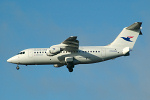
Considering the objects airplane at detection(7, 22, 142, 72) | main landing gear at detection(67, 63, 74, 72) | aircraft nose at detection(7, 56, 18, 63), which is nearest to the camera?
airplane at detection(7, 22, 142, 72)

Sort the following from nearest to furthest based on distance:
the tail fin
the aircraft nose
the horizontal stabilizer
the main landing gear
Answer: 1. the horizontal stabilizer
2. the main landing gear
3. the tail fin
4. the aircraft nose

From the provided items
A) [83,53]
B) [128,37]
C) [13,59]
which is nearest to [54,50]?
[83,53]

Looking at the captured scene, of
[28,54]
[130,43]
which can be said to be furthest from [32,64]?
[130,43]

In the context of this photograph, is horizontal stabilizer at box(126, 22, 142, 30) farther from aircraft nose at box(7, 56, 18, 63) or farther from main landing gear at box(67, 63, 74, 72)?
aircraft nose at box(7, 56, 18, 63)

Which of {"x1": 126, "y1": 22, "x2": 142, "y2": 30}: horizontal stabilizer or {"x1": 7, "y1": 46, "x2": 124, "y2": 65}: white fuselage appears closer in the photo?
{"x1": 126, "y1": 22, "x2": 142, "y2": 30}: horizontal stabilizer

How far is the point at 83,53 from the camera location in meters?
57.4

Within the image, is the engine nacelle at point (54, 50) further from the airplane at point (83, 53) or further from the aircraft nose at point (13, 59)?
the aircraft nose at point (13, 59)

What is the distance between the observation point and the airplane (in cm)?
5725

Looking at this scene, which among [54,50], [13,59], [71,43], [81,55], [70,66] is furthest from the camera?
[13,59]

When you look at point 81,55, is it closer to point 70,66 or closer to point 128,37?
point 70,66

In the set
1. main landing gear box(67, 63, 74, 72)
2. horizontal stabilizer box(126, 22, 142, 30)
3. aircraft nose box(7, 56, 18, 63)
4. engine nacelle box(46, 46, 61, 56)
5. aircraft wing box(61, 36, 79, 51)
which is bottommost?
main landing gear box(67, 63, 74, 72)

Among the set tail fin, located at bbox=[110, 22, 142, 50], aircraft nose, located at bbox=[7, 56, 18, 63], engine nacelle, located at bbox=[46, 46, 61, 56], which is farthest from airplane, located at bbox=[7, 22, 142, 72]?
aircraft nose, located at bbox=[7, 56, 18, 63]

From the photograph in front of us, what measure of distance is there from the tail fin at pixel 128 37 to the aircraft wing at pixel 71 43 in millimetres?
4894

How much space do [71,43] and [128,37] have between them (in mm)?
7562
